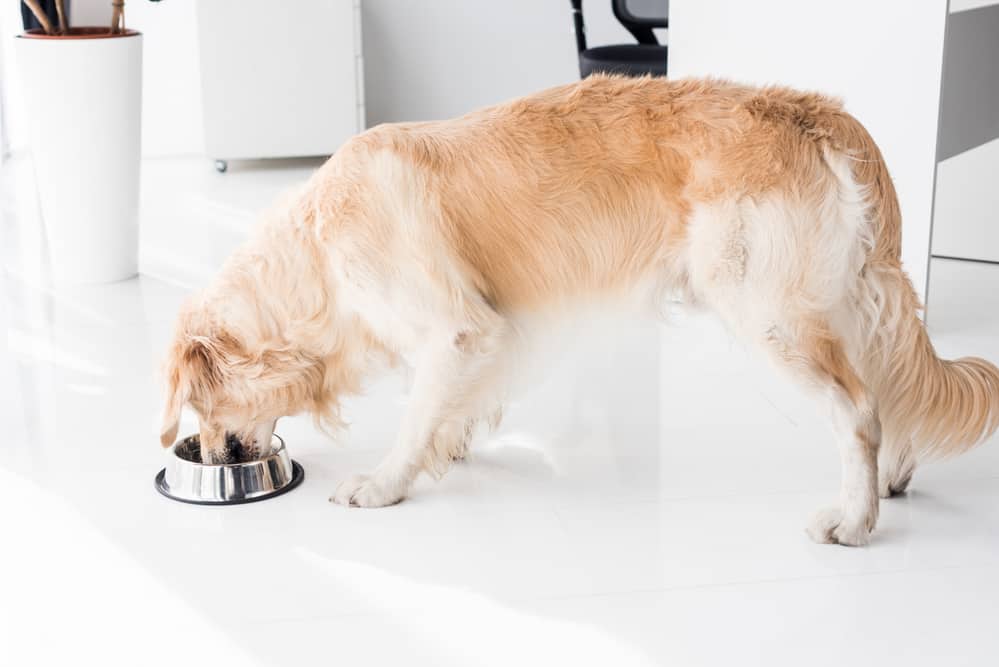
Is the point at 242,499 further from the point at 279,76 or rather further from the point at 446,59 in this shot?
the point at 446,59

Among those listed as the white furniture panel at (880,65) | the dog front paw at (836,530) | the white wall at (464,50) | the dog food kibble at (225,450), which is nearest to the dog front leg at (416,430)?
the dog food kibble at (225,450)

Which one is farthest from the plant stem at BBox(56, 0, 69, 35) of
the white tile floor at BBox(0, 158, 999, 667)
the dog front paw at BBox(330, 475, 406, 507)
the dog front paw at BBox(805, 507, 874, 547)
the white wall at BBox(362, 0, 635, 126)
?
the dog front paw at BBox(805, 507, 874, 547)

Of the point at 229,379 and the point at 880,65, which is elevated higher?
the point at 880,65

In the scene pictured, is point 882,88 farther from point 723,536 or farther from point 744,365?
point 723,536

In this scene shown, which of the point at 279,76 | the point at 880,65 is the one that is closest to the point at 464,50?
the point at 279,76

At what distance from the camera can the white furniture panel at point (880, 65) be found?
336 centimetres

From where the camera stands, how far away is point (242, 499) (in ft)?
8.36

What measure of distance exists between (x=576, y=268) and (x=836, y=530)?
747 millimetres

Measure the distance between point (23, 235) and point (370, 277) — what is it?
283 centimetres

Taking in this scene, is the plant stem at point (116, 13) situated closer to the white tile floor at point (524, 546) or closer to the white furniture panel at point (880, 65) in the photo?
the white tile floor at point (524, 546)

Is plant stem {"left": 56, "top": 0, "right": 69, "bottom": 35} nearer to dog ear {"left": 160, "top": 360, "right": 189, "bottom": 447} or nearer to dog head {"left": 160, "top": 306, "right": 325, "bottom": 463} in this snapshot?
dog head {"left": 160, "top": 306, "right": 325, "bottom": 463}

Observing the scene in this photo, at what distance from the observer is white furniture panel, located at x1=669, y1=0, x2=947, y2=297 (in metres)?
3.36

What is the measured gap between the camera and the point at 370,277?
238 centimetres

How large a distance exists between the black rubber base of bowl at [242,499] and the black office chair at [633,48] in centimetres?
229
